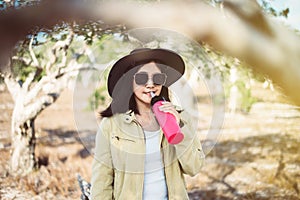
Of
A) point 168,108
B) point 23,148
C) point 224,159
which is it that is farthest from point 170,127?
point 224,159

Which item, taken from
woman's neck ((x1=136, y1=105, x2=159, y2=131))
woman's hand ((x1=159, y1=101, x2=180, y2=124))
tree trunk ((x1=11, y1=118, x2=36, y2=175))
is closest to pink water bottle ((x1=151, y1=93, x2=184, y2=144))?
woman's hand ((x1=159, y1=101, x2=180, y2=124))

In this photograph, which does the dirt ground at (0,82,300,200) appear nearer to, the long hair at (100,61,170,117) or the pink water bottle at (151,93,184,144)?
the long hair at (100,61,170,117)

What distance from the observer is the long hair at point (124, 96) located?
2.41ft

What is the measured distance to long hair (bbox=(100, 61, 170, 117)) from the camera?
0.74 m

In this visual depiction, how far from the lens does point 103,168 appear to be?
29.9 inches

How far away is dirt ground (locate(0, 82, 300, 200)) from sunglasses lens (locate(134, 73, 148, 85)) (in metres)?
0.91

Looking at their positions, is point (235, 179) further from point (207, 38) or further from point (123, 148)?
point (207, 38)

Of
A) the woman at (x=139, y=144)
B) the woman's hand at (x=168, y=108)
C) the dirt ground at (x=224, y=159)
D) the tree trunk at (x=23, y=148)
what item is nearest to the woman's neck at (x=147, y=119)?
the woman at (x=139, y=144)

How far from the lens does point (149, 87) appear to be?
70 centimetres

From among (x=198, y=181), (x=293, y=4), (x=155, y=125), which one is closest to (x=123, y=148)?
(x=155, y=125)

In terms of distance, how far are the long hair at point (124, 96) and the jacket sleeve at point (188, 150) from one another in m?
0.06

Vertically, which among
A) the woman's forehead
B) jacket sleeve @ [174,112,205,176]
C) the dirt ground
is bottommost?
the dirt ground

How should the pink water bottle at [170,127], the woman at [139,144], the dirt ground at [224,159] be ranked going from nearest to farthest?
the pink water bottle at [170,127] → the woman at [139,144] → the dirt ground at [224,159]

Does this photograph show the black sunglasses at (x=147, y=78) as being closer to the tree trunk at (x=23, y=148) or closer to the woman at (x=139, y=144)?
the woman at (x=139, y=144)
